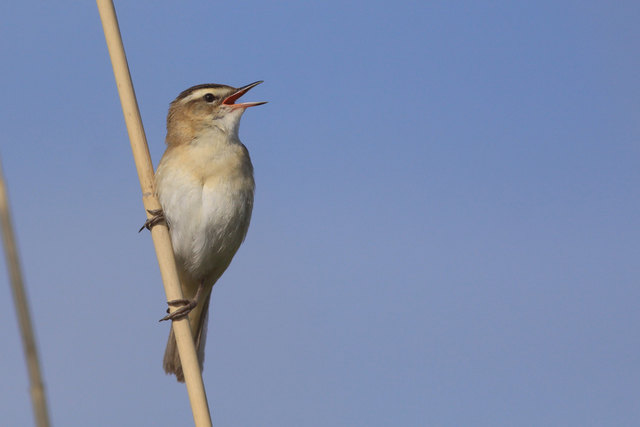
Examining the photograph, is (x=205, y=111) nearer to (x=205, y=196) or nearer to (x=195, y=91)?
(x=195, y=91)

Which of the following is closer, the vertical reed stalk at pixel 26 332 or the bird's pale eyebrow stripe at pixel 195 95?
the vertical reed stalk at pixel 26 332

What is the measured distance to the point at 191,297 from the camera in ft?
17.1

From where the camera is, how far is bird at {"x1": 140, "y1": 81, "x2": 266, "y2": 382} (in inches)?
176

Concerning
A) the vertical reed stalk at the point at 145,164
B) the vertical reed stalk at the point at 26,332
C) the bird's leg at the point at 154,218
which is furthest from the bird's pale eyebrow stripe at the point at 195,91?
the vertical reed stalk at the point at 26,332

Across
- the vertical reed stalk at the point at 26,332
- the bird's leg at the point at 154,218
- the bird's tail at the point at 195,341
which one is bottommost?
the vertical reed stalk at the point at 26,332

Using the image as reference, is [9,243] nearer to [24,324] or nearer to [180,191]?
[24,324]

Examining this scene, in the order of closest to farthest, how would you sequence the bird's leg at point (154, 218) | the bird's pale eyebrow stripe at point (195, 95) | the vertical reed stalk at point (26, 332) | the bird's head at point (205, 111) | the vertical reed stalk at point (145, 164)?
1. the vertical reed stalk at point (26, 332)
2. the vertical reed stalk at point (145, 164)
3. the bird's leg at point (154, 218)
4. the bird's head at point (205, 111)
5. the bird's pale eyebrow stripe at point (195, 95)

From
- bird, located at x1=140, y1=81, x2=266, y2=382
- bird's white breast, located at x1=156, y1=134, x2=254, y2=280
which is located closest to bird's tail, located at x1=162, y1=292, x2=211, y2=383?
bird, located at x1=140, y1=81, x2=266, y2=382

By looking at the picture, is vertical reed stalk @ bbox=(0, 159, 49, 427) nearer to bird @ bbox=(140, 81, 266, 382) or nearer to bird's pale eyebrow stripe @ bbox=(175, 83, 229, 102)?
bird @ bbox=(140, 81, 266, 382)

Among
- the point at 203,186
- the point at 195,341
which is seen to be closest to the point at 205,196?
the point at 203,186

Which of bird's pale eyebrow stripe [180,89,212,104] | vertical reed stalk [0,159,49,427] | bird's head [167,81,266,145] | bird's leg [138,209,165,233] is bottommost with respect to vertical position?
vertical reed stalk [0,159,49,427]

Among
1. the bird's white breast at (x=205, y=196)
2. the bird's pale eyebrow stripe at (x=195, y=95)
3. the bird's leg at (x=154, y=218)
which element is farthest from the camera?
the bird's pale eyebrow stripe at (x=195, y=95)

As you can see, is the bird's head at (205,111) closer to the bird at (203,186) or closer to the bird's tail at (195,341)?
the bird at (203,186)

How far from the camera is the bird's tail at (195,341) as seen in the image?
4.84 metres
